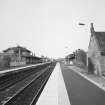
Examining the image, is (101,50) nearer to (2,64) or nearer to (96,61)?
(96,61)

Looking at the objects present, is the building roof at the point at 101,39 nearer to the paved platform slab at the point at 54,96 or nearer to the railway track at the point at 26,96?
the paved platform slab at the point at 54,96

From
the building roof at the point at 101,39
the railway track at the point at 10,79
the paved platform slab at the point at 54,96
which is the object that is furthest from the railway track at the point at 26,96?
the building roof at the point at 101,39

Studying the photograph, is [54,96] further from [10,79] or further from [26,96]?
[10,79]

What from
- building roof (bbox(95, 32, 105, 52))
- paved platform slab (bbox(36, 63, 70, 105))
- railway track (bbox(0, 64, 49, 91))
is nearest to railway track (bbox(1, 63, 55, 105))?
paved platform slab (bbox(36, 63, 70, 105))

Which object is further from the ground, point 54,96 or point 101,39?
point 101,39

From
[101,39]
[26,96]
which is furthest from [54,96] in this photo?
[101,39]

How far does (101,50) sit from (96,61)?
104 inches

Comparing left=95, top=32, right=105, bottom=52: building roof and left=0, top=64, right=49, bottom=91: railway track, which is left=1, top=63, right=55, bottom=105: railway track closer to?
left=0, top=64, right=49, bottom=91: railway track

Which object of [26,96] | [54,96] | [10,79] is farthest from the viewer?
[10,79]

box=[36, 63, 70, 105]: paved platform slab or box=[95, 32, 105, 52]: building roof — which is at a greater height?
box=[95, 32, 105, 52]: building roof

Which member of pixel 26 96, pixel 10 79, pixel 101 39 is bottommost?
pixel 26 96

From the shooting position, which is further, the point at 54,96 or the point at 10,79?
the point at 10,79

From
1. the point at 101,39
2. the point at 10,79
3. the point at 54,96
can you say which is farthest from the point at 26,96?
the point at 101,39

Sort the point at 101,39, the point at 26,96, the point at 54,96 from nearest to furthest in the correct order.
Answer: the point at 54,96
the point at 26,96
the point at 101,39
